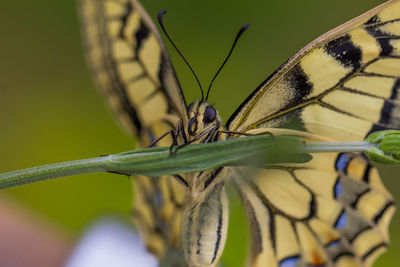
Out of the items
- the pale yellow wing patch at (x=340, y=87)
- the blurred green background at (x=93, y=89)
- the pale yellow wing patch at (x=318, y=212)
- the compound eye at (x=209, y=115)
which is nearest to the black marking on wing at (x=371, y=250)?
the pale yellow wing patch at (x=318, y=212)

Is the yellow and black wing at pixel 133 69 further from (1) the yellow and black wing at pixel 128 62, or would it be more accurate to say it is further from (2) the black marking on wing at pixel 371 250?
(2) the black marking on wing at pixel 371 250

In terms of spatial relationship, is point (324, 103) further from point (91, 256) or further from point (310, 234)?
point (91, 256)

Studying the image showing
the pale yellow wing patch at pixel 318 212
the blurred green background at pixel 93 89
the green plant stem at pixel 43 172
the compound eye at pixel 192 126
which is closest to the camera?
the green plant stem at pixel 43 172

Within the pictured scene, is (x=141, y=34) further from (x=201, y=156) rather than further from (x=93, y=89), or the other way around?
(x=93, y=89)

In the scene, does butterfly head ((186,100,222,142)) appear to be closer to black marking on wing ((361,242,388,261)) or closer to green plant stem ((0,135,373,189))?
green plant stem ((0,135,373,189))

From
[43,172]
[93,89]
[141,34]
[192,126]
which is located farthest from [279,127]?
[93,89]

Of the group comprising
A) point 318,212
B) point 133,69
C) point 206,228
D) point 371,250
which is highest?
point 133,69
